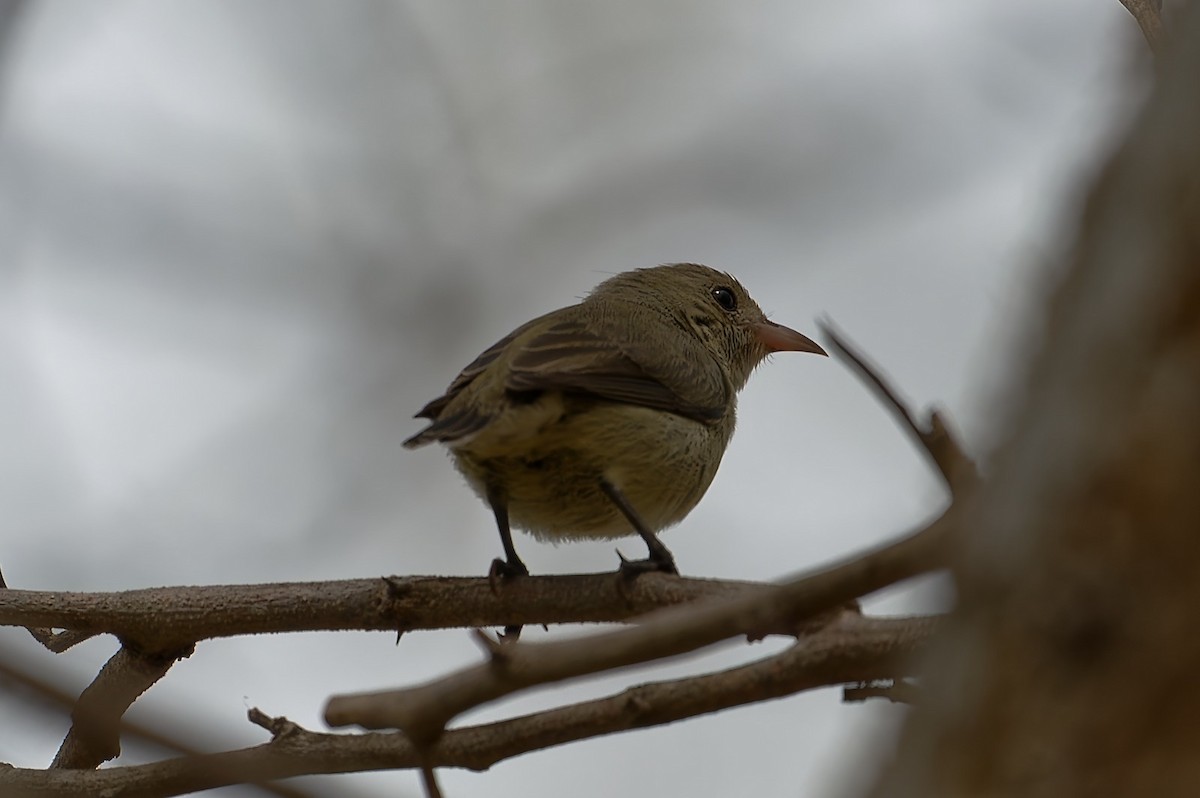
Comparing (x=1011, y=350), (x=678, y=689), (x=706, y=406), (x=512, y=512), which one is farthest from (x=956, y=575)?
(x=706, y=406)

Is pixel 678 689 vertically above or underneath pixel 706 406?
underneath

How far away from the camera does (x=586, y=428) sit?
14.8ft

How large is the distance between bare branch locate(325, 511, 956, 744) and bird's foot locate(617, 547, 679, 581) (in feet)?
4.84

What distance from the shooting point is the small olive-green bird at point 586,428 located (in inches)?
172

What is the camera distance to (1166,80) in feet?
3.76

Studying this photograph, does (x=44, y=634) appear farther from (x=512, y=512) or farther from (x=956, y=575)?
(x=956, y=575)

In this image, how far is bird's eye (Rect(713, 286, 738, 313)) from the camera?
6.52 metres

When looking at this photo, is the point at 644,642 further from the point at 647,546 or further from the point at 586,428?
the point at 586,428

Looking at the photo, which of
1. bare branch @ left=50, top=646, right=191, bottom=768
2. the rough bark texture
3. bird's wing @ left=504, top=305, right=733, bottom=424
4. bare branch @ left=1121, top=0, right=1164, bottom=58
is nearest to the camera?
the rough bark texture

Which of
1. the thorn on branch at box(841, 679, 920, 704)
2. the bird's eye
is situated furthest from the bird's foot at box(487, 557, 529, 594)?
the bird's eye

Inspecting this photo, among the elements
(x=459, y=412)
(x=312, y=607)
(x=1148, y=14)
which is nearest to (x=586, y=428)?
(x=459, y=412)

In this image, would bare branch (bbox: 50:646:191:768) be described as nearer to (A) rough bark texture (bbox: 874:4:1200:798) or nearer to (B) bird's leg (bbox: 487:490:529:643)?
(B) bird's leg (bbox: 487:490:529:643)

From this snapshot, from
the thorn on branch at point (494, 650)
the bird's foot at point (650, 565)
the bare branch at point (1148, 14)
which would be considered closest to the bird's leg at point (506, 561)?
the bird's foot at point (650, 565)

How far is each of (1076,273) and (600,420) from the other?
11.2 ft
